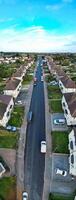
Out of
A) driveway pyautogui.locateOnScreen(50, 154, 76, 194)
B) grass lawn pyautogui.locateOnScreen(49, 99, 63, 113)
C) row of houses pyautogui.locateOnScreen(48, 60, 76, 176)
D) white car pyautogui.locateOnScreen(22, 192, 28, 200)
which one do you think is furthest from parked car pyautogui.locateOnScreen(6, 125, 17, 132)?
white car pyautogui.locateOnScreen(22, 192, 28, 200)

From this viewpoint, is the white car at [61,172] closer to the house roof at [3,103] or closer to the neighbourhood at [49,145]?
the neighbourhood at [49,145]

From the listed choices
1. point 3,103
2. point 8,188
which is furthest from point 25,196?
point 3,103

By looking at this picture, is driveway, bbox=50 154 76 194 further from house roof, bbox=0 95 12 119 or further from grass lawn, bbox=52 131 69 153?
house roof, bbox=0 95 12 119

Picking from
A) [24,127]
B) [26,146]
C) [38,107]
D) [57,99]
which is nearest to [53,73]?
[57,99]

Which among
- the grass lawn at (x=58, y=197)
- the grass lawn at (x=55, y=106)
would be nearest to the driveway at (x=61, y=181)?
the grass lawn at (x=58, y=197)

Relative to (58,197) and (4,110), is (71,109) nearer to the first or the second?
(4,110)

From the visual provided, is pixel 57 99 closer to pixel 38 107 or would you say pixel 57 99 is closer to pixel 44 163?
pixel 38 107
